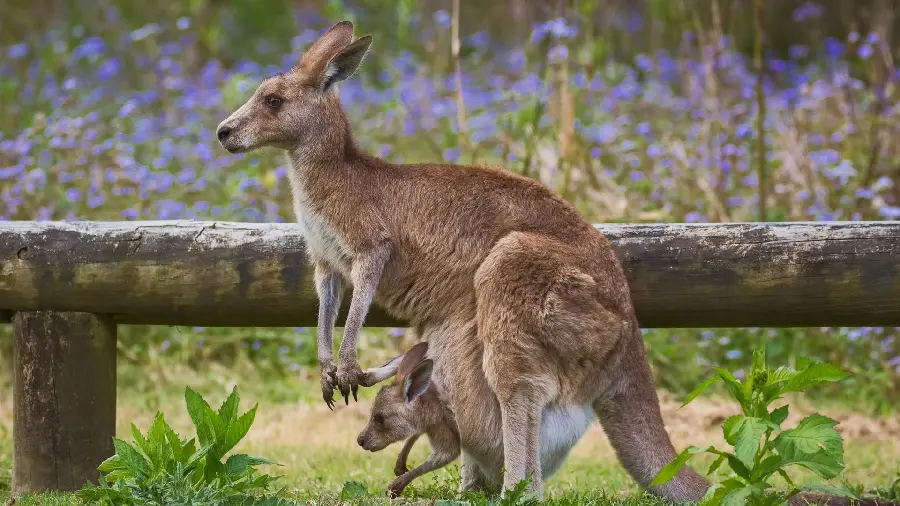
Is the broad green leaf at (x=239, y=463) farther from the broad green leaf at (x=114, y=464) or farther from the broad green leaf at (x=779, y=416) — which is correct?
the broad green leaf at (x=779, y=416)

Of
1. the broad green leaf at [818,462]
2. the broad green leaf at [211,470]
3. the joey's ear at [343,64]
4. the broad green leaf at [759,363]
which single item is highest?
the joey's ear at [343,64]

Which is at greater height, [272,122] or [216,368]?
[272,122]

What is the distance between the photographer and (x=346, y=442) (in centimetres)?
610

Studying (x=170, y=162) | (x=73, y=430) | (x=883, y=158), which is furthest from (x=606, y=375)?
(x=170, y=162)

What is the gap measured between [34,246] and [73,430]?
723 millimetres

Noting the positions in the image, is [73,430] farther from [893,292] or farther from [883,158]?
[883,158]

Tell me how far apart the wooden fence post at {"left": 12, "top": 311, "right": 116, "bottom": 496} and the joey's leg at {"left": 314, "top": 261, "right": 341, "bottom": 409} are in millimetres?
949

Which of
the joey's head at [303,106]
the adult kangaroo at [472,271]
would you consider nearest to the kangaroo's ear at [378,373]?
the adult kangaroo at [472,271]

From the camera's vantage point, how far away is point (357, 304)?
423cm

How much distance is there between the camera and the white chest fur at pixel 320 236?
14.2ft

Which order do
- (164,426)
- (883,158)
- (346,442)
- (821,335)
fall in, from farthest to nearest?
(883,158) < (821,335) < (346,442) < (164,426)

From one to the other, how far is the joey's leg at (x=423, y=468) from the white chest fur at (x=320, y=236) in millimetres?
758

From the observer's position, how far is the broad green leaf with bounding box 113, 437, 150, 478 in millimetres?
3738

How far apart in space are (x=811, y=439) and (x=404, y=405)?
Answer: 154cm
